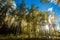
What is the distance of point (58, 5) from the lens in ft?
15.4

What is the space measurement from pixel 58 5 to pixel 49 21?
1.70 ft

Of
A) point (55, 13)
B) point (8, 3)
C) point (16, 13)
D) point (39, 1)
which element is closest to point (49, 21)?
point (55, 13)

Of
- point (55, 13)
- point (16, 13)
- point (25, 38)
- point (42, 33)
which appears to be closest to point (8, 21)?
point (16, 13)

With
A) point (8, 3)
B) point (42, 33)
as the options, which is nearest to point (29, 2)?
point (8, 3)

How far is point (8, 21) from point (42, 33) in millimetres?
998

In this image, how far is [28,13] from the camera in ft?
15.3

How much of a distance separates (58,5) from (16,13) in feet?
3.88

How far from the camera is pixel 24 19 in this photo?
466 cm

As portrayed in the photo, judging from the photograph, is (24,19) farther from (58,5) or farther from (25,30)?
(58,5)

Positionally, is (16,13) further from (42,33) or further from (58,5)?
(58,5)

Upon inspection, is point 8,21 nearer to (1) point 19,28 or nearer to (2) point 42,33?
(1) point 19,28

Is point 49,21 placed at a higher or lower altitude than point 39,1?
lower

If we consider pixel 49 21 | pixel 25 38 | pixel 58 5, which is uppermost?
pixel 58 5

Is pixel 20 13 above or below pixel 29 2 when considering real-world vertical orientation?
below
